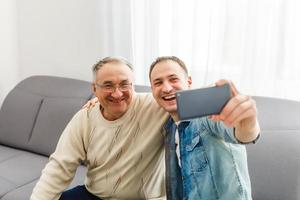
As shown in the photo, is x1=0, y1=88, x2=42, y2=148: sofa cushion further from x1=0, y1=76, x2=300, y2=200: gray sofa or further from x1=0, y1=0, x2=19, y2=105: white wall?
x1=0, y1=0, x2=19, y2=105: white wall

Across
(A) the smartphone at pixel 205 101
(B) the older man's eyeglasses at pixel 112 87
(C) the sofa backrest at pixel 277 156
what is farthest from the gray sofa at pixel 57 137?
(A) the smartphone at pixel 205 101

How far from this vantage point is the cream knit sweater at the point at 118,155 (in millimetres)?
1477

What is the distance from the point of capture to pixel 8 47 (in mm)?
2973

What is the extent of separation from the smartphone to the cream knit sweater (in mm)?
525

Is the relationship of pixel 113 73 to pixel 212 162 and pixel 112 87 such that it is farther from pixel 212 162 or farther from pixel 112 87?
pixel 212 162

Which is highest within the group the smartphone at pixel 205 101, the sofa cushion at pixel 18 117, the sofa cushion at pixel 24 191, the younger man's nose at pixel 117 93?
the smartphone at pixel 205 101

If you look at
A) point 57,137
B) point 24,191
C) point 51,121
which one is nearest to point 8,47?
point 51,121

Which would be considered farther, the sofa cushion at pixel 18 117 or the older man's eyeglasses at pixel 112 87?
the sofa cushion at pixel 18 117

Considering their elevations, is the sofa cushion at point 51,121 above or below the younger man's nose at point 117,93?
below

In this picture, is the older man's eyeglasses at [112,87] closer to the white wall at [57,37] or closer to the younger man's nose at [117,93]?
the younger man's nose at [117,93]

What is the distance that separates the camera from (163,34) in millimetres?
2180

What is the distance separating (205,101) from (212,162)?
Result: 0.92 feet

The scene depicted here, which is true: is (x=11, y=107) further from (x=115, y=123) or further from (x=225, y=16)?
(x=225, y=16)

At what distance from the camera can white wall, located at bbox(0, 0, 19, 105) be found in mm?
2908
